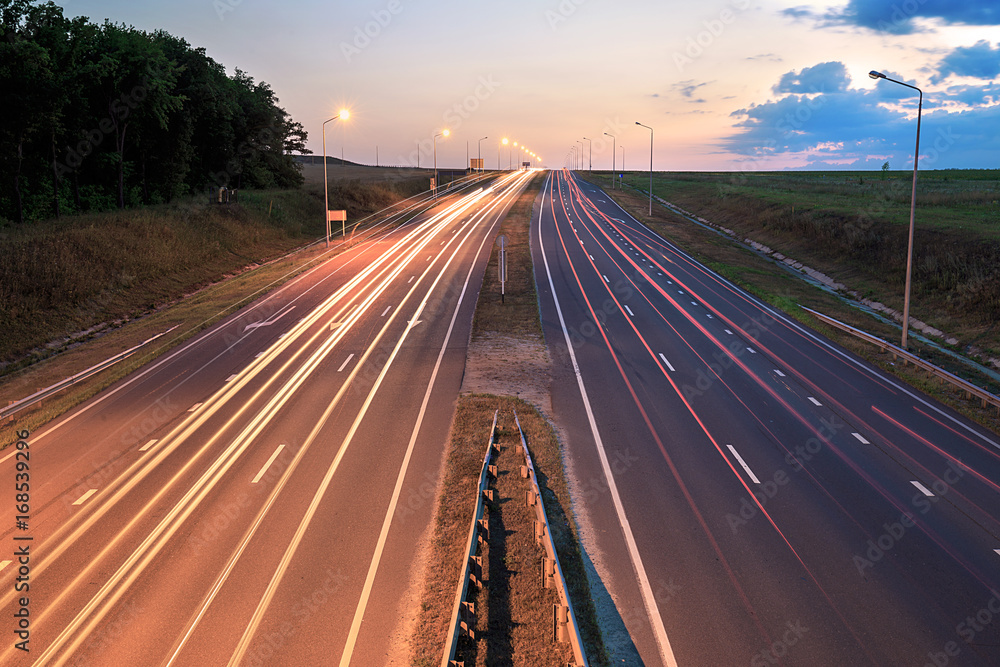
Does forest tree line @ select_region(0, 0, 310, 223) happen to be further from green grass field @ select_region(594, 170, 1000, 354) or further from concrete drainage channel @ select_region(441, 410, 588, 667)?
green grass field @ select_region(594, 170, 1000, 354)

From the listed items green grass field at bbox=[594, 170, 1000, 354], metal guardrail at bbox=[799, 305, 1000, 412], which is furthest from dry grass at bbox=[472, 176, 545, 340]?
green grass field at bbox=[594, 170, 1000, 354]

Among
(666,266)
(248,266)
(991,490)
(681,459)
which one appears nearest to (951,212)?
(666,266)

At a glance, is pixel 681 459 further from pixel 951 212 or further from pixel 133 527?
pixel 951 212

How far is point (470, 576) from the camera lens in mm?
9320

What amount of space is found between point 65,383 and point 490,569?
17254 millimetres

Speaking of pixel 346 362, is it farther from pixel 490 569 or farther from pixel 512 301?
pixel 490 569

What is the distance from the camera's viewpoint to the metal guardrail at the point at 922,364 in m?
18.7

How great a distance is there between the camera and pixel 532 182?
381 feet

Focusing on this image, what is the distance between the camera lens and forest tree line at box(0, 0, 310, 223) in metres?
32.4

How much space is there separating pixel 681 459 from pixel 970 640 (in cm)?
675
